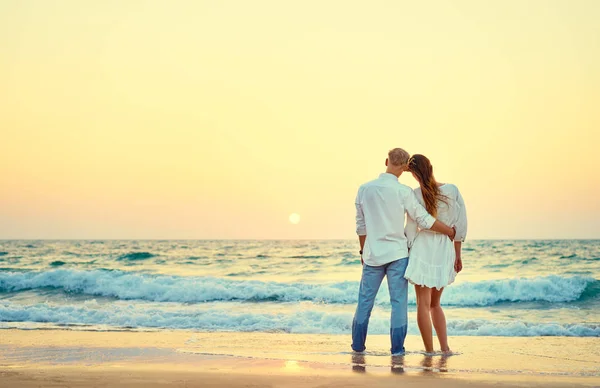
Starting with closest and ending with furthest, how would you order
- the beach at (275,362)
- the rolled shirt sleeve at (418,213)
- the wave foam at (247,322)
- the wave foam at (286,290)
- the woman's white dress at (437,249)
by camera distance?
the beach at (275,362), the rolled shirt sleeve at (418,213), the woman's white dress at (437,249), the wave foam at (247,322), the wave foam at (286,290)

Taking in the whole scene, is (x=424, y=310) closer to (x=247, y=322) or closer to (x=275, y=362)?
(x=275, y=362)

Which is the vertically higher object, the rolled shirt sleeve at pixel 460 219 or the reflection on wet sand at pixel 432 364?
the rolled shirt sleeve at pixel 460 219

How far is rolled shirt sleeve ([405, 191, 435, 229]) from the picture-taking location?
589cm

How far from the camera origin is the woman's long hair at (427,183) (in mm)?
5961

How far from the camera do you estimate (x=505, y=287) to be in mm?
14133

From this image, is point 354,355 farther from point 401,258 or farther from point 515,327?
point 515,327

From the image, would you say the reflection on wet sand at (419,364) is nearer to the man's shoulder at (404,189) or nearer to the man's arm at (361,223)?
the man's arm at (361,223)

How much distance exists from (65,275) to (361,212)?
12.6 m

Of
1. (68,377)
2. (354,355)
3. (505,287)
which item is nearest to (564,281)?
(505,287)

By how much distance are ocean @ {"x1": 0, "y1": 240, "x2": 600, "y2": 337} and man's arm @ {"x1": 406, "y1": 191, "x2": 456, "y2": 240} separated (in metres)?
3.54

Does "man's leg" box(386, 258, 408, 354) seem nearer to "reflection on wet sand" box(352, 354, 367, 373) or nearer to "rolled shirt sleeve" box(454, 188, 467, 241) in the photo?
"reflection on wet sand" box(352, 354, 367, 373)

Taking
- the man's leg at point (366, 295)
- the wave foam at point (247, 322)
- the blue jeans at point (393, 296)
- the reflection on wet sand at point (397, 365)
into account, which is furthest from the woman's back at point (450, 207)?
the wave foam at point (247, 322)

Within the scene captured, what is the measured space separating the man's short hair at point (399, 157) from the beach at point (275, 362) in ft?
5.67

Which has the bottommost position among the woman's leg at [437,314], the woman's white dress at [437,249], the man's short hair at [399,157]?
the woman's leg at [437,314]
